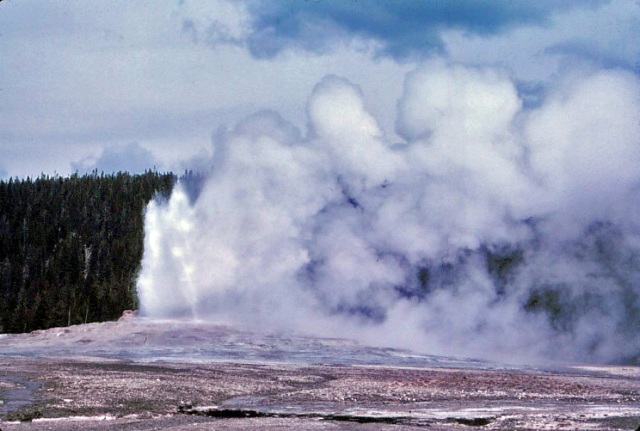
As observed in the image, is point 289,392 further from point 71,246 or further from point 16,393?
point 71,246

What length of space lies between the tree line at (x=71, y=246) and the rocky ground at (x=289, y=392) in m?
41.3

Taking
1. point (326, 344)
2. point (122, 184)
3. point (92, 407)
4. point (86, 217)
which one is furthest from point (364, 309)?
point (122, 184)

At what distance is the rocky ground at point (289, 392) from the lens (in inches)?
867

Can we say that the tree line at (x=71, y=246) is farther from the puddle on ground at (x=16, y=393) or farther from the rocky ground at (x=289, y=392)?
the puddle on ground at (x=16, y=393)

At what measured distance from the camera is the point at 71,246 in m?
120

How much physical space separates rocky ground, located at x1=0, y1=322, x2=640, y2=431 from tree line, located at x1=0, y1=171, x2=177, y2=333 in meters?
41.3

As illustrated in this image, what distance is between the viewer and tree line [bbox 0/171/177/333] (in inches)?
3494

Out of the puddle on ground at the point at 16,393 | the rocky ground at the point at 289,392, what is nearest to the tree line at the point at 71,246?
the rocky ground at the point at 289,392

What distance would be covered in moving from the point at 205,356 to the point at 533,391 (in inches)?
770

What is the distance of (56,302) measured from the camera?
88.8m

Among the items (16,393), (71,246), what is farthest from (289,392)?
→ (71,246)

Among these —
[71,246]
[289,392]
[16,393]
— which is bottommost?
[16,393]

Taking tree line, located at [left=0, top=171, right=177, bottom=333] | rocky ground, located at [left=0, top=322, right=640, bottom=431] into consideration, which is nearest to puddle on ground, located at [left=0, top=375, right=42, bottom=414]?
rocky ground, located at [left=0, top=322, right=640, bottom=431]

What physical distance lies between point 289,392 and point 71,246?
320 ft
